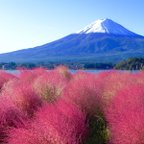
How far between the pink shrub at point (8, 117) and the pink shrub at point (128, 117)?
2.29m

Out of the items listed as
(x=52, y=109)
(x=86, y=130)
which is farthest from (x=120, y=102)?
(x=52, y=109)

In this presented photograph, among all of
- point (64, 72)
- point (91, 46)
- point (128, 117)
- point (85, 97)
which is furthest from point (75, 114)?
point (91, 46)

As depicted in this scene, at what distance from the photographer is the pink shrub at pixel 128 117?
8914 millimetres

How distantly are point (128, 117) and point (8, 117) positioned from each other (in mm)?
3586

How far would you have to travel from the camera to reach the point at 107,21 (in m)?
200

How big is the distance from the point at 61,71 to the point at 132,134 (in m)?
14.6

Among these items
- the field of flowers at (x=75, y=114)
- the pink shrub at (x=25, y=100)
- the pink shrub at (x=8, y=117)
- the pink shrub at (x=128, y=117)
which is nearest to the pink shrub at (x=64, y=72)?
the field of flowers at (x=75, y=114)

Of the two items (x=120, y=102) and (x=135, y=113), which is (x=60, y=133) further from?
(x=120, y=102)

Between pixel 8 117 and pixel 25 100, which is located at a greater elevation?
pixel 25 100

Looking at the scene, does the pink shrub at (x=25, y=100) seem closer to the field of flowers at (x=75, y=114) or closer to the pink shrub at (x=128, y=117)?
the field of flowers at (x=75, y=114)

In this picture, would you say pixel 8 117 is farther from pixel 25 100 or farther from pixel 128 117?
pixel 128 117

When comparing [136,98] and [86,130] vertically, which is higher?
[136,98]

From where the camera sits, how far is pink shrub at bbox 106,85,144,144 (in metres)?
8.91

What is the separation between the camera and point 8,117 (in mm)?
11547
